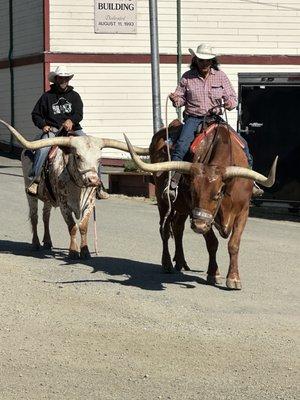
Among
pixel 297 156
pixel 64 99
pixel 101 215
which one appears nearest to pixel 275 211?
pixel 297 156

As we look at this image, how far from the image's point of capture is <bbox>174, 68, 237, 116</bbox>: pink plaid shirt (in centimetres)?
1076

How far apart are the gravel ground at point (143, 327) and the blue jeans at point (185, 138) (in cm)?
138

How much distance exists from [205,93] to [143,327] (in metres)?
3.27

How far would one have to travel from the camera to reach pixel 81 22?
2891 centimetres

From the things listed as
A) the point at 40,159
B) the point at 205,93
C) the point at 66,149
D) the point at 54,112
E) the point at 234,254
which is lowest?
the point at 234,254

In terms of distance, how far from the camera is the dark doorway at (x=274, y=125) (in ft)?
60.1

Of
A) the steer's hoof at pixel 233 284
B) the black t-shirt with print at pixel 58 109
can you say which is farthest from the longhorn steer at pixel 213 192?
the black t-shirt with print at pixel 58 109

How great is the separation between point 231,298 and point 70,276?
1973 millimetres

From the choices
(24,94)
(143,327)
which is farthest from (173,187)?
(24,94)

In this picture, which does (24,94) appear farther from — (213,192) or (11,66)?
(213,192)

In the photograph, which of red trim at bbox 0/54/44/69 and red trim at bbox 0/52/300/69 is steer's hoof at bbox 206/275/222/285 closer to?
red trim at bbox 0/52/300/69

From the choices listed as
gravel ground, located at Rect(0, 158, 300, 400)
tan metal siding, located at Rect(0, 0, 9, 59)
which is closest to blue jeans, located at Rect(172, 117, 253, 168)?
gravel ground, located at Rect(0, 158, 300, 400)

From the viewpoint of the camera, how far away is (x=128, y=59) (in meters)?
29.2

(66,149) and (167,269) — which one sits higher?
(66,149)
